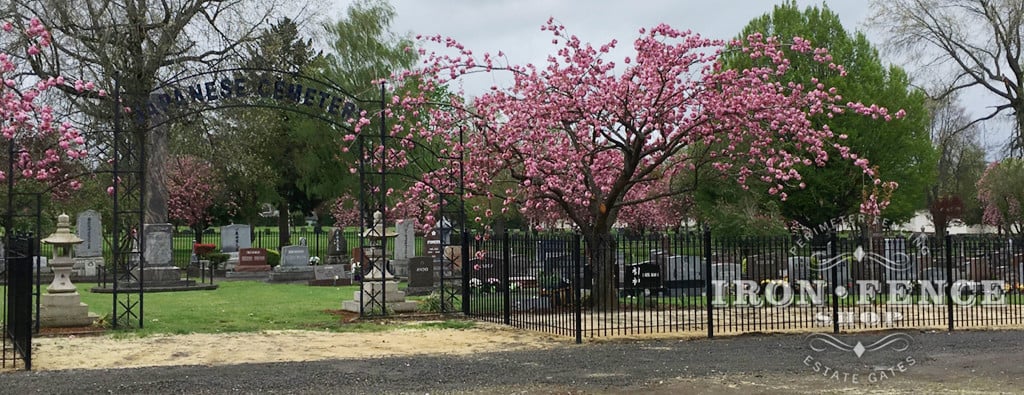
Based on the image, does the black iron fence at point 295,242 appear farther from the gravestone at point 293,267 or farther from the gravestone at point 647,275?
the gravestone at point 647,275

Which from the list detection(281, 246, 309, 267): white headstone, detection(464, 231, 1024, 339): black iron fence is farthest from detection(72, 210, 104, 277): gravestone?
detection(464, 231, 1024, 339): black iron fence

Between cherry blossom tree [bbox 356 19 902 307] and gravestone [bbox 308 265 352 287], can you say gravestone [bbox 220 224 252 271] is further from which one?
cherry blossom tree [bbox 356 19 902 307]

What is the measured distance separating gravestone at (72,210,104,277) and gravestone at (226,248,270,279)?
14.4ft

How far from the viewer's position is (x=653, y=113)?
1825 centimetres

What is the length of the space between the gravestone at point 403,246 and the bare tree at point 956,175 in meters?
40.2

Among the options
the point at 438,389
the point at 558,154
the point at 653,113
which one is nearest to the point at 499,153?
the point at 558,154

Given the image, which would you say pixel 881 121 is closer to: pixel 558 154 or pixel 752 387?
pixel 558 154

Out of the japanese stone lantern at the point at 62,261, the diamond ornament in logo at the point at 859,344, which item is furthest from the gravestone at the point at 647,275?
the japanese stone lantern at the point at 62,261

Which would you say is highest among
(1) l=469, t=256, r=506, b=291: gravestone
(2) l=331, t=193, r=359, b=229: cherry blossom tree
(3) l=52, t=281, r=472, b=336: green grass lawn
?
(2) l=331, t=193, r=359, b=229: cherry blossom tree

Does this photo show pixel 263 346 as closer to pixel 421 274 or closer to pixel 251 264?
pixel 421 274

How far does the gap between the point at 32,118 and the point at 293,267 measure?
9.53m

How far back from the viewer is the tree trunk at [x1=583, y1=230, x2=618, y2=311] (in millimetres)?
17578

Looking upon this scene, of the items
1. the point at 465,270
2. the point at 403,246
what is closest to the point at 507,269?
the point at 465,270

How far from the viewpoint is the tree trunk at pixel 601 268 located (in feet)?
57.7
